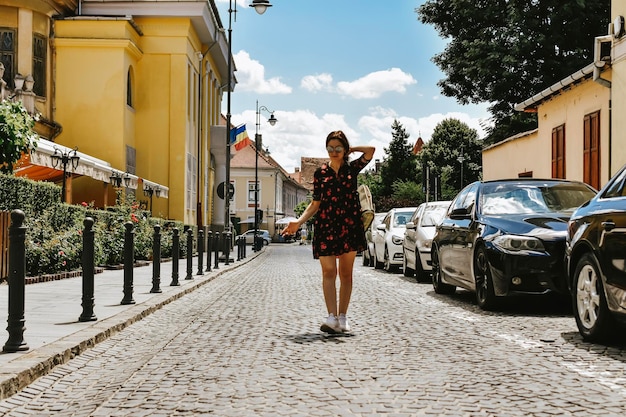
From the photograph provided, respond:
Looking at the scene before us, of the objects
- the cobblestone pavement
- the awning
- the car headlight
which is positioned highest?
the awning

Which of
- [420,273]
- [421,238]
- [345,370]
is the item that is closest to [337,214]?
[345,370]

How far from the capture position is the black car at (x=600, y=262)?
6547 millimetres

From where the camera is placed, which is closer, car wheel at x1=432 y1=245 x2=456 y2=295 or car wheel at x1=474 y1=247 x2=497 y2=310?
car wheel at x1=474 y1=247 x2=497 y2=310

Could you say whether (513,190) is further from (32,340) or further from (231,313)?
(32,340)

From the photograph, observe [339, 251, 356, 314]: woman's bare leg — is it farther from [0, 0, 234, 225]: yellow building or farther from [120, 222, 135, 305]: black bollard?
[0, 0, 234, 225]: yellow building

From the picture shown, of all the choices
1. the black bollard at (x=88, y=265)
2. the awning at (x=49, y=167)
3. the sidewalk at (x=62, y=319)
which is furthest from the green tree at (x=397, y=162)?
the black bollard at (x=88, y=265)

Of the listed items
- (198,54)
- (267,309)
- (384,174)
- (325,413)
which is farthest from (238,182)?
(325,413)

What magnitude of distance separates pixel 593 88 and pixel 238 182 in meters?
73.3

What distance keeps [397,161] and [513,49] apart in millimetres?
55649

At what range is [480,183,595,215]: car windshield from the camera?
1051cm

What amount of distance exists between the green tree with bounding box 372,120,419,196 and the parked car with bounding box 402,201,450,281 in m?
69.0

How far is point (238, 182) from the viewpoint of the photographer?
93.2 m

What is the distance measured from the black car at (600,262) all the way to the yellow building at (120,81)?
78.9 ft

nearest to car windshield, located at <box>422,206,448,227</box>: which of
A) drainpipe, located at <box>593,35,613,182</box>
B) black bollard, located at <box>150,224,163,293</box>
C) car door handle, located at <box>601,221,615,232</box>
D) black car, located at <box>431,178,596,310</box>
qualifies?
black car, located at <box>431,178,596,310</box>
